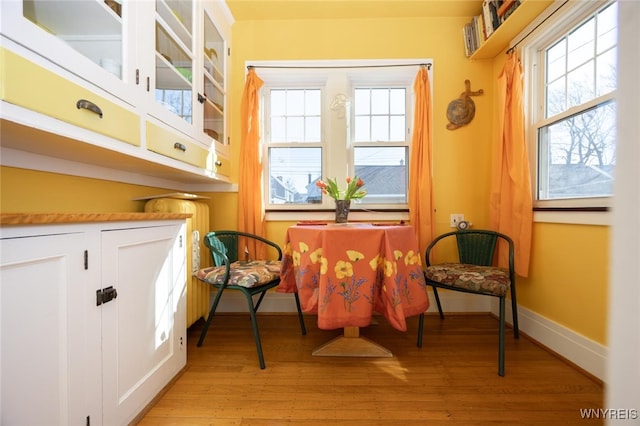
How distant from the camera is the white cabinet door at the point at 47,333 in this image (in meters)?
0.73

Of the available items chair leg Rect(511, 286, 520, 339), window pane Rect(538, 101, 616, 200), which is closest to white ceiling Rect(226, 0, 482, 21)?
window pane Rect(538, 101, 616, 200)

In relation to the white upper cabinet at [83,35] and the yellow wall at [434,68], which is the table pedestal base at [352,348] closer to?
the yellow wall at [434,68]

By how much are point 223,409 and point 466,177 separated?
256 centimetres

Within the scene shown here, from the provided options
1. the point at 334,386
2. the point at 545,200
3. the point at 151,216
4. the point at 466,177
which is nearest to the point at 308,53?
the point at 466,177

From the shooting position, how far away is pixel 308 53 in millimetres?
2559

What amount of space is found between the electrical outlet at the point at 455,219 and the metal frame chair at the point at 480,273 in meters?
0.16

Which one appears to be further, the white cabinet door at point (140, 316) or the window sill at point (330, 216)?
the window sill at point (330, 216)

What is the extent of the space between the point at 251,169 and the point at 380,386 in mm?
1935

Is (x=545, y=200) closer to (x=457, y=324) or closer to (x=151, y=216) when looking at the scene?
(x=457, y=324)

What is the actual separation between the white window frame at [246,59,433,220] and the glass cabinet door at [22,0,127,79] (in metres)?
1.42

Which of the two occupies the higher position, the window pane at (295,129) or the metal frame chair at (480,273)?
the window pane at (295,129)

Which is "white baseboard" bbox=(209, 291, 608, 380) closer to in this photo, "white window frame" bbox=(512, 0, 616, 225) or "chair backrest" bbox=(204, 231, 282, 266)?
"chair backrest" bbox=(204, 231, 282, 266)

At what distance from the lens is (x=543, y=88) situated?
2.07 metres

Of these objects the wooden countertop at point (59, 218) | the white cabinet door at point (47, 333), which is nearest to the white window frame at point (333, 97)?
the wooden countertop at point (59, 218)
